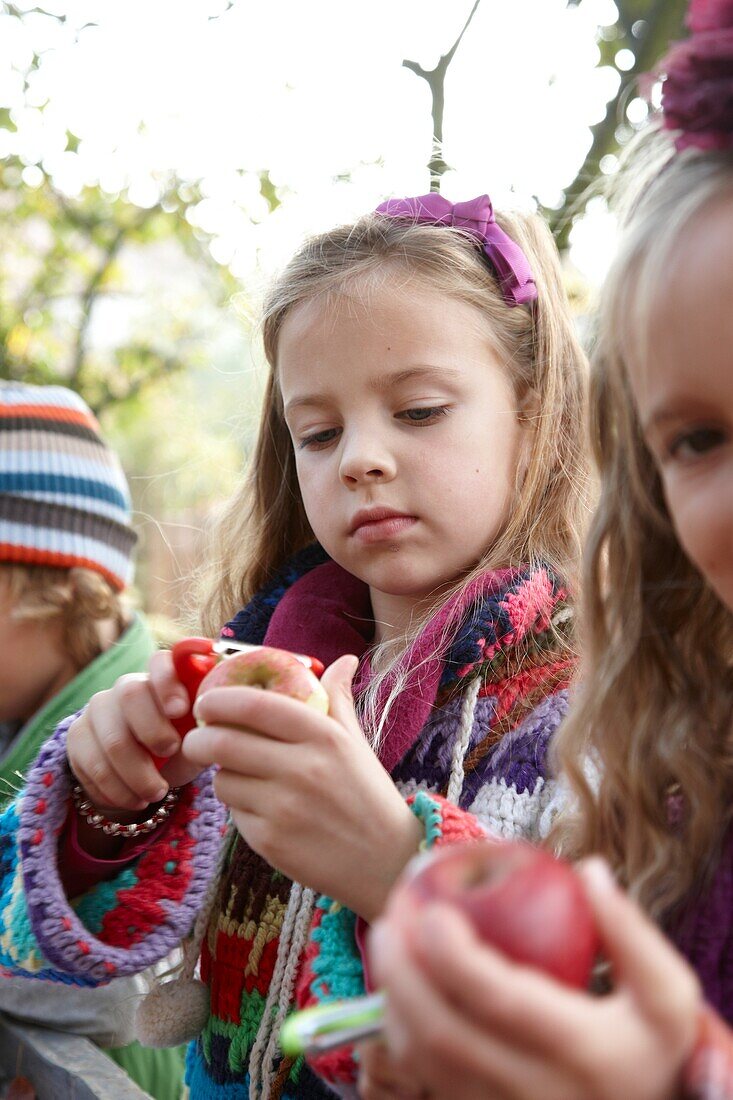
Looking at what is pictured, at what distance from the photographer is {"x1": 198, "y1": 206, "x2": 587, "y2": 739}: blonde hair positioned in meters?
1.75

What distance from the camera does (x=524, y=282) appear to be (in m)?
1.89

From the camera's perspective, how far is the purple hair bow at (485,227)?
188 centimetres

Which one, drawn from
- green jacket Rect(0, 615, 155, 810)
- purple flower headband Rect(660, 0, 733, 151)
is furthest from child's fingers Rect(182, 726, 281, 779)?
green jacket Rect(0, 615, 155, 810)

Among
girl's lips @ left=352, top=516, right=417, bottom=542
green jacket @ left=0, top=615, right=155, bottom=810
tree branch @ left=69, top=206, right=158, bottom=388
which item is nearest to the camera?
girl's lips @ left=352, top=516, right=417, bottom=542

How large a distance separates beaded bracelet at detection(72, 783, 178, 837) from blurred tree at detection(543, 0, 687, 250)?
6.44ft

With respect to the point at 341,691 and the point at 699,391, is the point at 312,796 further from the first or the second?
the point at 699,391

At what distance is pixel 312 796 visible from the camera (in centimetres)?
121

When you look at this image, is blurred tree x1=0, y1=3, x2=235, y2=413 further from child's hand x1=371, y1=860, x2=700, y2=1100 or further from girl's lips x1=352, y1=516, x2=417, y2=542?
child's hand x1=371, y1=860, x2=700, y2=1100

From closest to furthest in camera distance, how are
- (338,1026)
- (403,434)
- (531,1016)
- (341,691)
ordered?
(531,1016)
(338,1026)
(341,691)
(403,434)

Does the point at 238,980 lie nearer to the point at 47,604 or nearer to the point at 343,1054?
the point at 343,1054

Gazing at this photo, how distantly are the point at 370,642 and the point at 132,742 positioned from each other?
0.51 metres

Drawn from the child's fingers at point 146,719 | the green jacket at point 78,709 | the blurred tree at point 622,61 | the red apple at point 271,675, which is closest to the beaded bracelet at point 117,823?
the child's fingers at point 146,719

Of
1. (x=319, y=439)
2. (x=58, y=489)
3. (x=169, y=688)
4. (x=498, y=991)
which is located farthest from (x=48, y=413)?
(x=498, y=991)

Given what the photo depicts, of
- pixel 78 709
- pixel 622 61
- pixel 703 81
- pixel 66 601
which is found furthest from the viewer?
pixel 622 61
